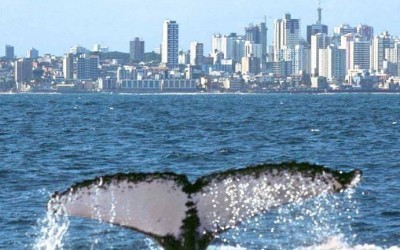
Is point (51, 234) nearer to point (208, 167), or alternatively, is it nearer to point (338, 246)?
point (338, 246)

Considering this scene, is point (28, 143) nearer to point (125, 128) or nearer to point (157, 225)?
point (125, 128)

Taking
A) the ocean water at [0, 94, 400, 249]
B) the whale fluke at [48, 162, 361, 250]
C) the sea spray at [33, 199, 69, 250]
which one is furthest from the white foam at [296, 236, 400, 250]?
the whale fluke at [48, 162, 361, 250]

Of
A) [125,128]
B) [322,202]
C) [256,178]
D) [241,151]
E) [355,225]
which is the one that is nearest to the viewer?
[256,178]

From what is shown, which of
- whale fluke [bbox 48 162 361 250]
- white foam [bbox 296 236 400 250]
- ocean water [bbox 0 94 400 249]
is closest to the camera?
whale fluke [bbox 48 162 361 250]

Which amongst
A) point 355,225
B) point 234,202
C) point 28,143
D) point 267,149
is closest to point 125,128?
point 28,143

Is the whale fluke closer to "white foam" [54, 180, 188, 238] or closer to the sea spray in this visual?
"white foam" [54, 180, 188, 238]

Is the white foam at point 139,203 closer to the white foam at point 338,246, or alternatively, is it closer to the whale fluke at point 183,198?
the whale fluke at point 183,198
